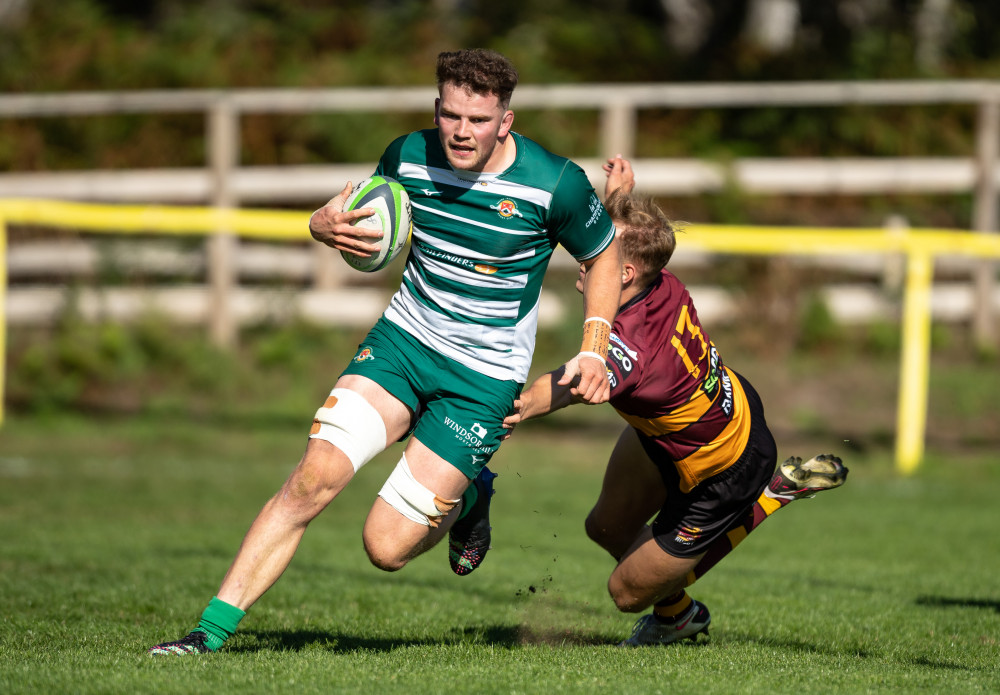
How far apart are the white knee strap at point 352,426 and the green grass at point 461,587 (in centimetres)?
84

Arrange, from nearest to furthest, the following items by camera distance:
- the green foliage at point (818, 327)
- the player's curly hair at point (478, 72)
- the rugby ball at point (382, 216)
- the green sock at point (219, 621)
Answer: the green sock at point (219, 621)
the player's curly hair at point (478, 72)
the rugby ball at point (382, 216)
the green foliage at point (818, 327)

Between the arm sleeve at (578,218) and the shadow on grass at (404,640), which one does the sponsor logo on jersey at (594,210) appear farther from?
the shadow on grass at (404,640)

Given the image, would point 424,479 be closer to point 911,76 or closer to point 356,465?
point 356,465

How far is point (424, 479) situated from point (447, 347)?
58 cm

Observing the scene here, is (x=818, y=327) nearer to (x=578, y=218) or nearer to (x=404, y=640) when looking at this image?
(x=404, y=640)

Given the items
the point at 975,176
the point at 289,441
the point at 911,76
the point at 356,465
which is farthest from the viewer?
Answer: the point at 911,76

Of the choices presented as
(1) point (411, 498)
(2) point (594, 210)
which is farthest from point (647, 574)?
(2) point (594, 210)

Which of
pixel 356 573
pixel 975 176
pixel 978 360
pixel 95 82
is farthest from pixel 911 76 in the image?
pixel 356 573

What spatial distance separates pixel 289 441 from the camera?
42.0ft

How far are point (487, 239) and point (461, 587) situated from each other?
2985 millimetres

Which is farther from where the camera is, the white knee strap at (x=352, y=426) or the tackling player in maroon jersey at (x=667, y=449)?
the tackling player in maroon jersey at (x=667, y=449)

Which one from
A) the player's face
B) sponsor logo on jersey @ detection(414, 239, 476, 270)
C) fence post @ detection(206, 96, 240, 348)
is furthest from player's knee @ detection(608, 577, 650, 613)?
fence post @ detection(206, 96, 240, 348)

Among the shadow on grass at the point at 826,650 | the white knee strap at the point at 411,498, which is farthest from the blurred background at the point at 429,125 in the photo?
the white knee strap at the point at 411,498

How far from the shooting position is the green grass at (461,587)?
466 centimetres
